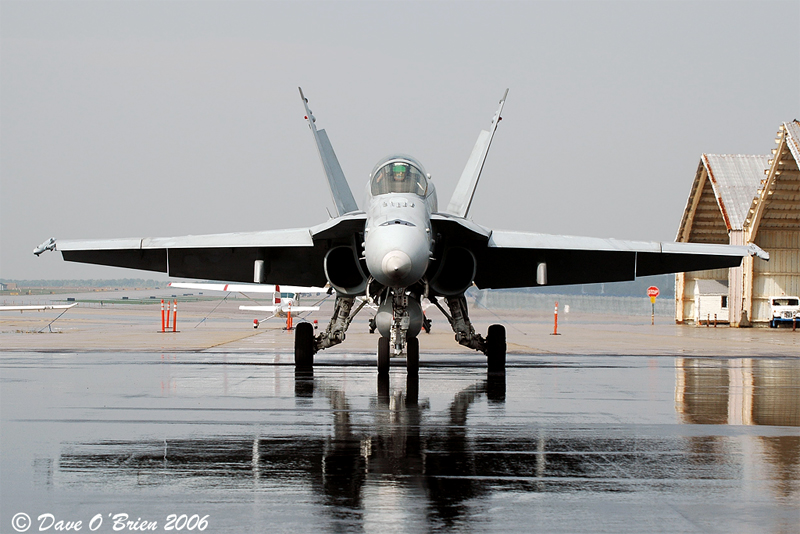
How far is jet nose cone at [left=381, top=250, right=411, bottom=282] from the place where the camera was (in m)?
10.0

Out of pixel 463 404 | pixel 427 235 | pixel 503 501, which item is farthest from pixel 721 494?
pixel 427 235

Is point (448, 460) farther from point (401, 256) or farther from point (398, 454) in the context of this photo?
point (401, 256)

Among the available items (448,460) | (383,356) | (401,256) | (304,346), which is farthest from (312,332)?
(448,460)

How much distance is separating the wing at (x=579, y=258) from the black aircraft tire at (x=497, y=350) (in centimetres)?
114

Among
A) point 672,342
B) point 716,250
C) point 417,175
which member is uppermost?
point 417,175

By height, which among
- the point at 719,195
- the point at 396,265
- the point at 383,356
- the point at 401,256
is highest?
the point at 719,195

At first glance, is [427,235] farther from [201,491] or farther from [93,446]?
[201,491]

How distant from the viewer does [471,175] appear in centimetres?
1593

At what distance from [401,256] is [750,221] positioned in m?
28.7

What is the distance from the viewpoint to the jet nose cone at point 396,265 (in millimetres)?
10031

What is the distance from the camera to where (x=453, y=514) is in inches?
194

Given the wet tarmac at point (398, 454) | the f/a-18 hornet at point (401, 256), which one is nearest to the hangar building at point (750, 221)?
the f/a-18 hornet at point (401, 256)

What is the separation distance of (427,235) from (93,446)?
541 cm

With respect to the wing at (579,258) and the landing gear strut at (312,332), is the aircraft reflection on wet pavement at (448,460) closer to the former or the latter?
the wing at (579,258)
